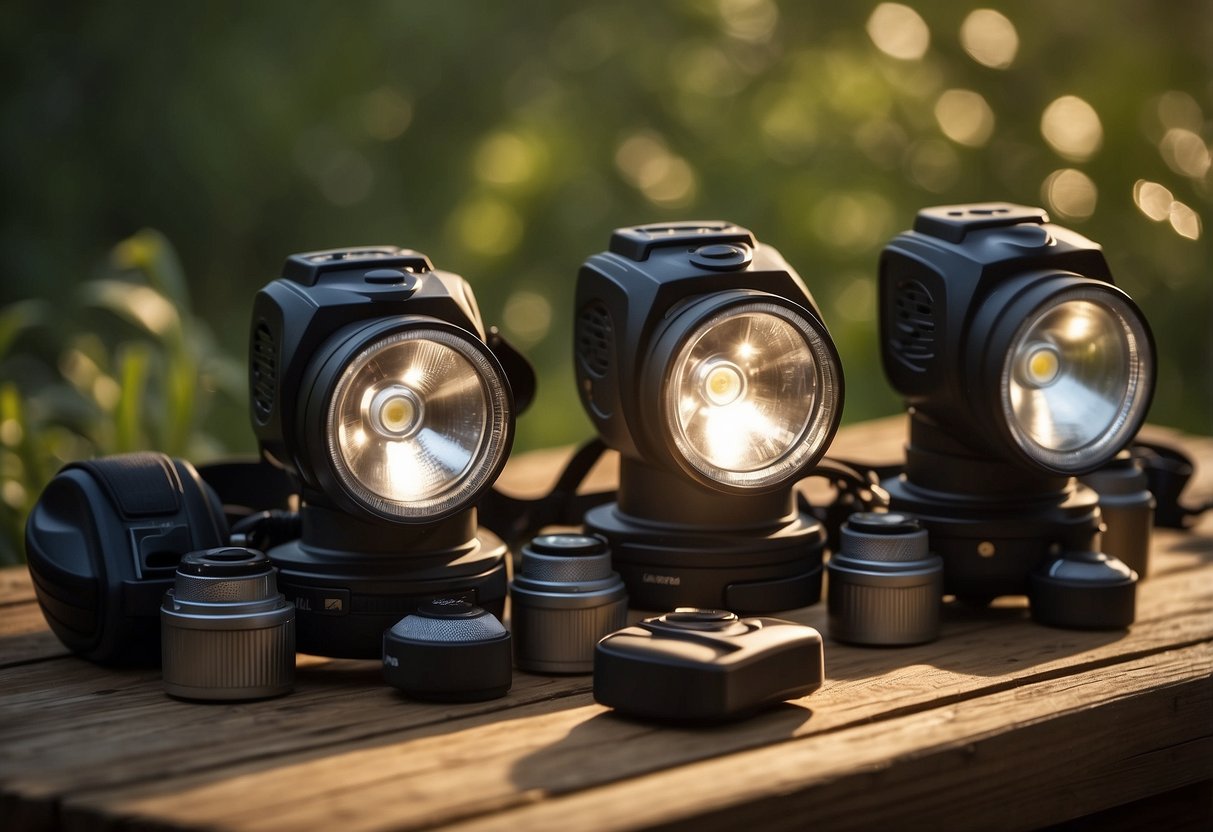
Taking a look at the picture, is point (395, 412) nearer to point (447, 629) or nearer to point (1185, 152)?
point (447, 629)

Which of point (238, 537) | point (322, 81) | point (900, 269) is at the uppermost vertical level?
point (322, 81)

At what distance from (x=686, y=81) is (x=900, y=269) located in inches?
155

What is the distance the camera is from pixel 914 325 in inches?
98.5

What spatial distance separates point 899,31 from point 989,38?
0.33m

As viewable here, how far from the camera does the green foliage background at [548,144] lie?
6004mm

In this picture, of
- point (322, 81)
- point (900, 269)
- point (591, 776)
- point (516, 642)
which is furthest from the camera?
point (322, 81)

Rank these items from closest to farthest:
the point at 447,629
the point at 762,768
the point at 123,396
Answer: the point at 762,768
the point at 447,629
the point at 123,396

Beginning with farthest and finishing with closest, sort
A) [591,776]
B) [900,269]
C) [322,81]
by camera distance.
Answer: [322,81] < [900,269] < [591,776]

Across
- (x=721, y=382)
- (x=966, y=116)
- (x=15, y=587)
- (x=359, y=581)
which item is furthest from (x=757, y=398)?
(x=966, y=116)

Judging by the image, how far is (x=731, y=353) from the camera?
2355 mm

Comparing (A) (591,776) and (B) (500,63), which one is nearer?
(A) (591,776)

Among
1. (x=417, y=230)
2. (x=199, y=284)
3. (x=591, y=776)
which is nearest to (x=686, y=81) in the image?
(x=417, y=230)

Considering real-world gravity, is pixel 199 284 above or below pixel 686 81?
below

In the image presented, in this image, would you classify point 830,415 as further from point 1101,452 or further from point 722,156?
point 722,156
